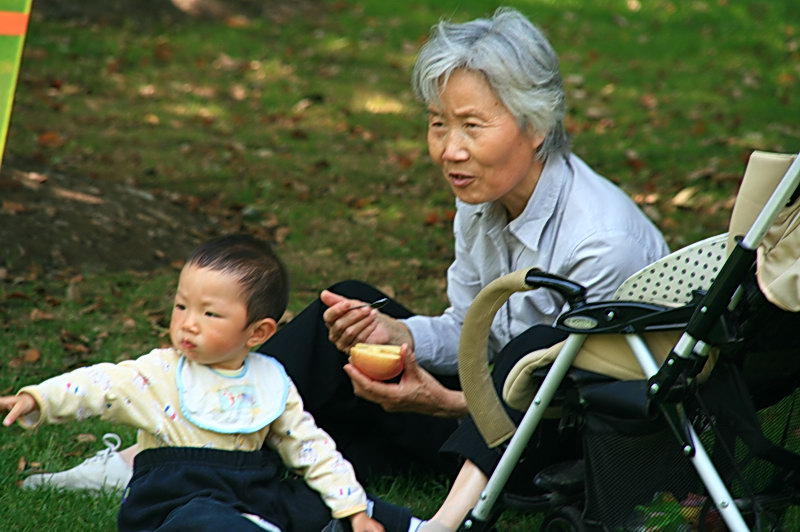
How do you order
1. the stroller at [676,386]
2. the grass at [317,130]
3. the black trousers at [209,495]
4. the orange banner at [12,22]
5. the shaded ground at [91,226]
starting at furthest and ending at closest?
the shaded ground at [91,226] → the grass at [317,130] → the orange banner at [12,22] → the black trousers at [209,495] → the stroller at [676,386]

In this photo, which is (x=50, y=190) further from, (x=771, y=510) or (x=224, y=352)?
(x=771, y=510)

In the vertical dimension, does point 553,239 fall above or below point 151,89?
above

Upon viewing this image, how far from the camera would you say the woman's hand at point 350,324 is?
3393 millimetres

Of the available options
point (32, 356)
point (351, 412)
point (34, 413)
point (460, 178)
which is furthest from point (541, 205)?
point (32, 356)

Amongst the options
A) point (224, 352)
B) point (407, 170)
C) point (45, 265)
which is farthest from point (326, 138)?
point (224, 352)

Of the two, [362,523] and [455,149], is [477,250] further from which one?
[362,523]

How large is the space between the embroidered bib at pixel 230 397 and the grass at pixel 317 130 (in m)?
0.63

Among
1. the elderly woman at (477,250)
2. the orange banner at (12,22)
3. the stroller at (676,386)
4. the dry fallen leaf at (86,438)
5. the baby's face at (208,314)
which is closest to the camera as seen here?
the stroller at (676,386)

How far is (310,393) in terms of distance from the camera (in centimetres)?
354

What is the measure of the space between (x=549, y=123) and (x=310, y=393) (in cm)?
109

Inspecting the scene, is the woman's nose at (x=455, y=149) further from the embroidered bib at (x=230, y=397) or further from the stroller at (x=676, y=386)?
the embroidered bib at (x=230, y=397)

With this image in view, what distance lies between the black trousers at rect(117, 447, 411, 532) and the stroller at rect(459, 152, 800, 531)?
466 millimetres

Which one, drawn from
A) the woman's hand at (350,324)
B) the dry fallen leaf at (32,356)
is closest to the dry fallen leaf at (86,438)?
the dry fallen leaf at (32,356)

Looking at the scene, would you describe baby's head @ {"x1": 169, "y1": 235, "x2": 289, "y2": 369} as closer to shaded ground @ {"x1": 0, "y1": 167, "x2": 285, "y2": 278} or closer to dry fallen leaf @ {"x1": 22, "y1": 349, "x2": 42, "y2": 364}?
dry fallen leaf @ {"x1": 22, "y1": 349, "x2": 42, "y2": 364}
